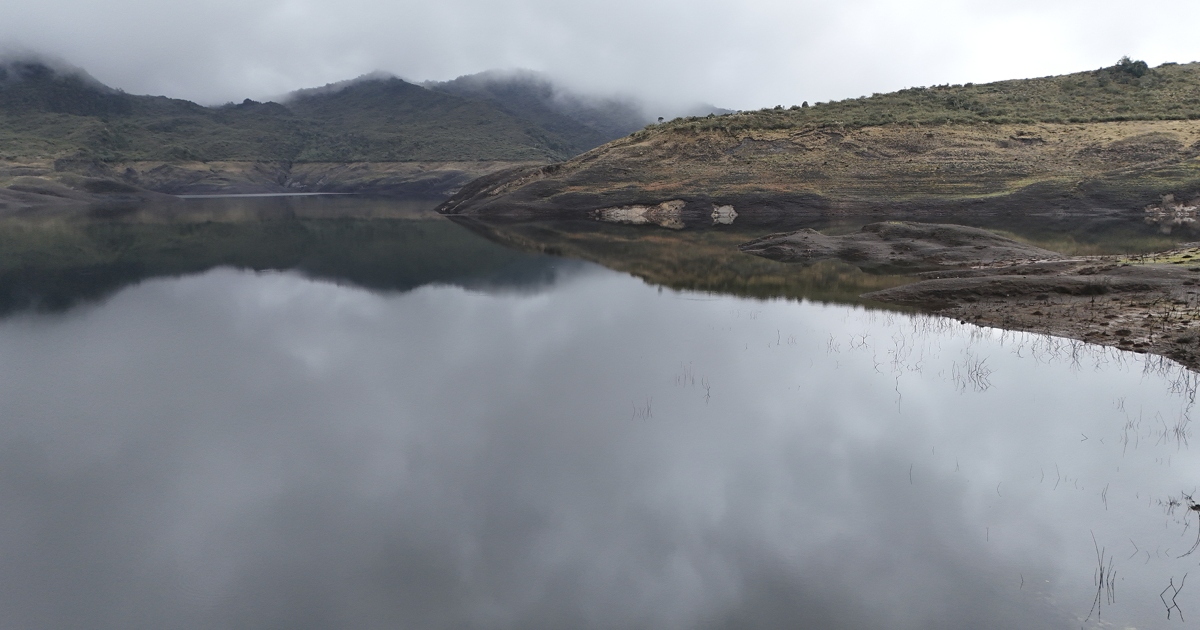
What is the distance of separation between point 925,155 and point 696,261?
1518 inches

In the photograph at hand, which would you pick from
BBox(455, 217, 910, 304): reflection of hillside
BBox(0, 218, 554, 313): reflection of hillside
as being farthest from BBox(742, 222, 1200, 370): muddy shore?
BBox(0, 218, 554, 313): reflection of hillside

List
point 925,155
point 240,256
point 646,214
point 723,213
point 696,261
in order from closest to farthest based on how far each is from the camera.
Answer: point 696,261, point 240,256, point 723,213, point 925,155, point 646,214

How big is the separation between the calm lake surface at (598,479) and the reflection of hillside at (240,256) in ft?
36.5

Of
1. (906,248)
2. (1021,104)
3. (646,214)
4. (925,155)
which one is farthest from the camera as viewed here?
(1021,104)

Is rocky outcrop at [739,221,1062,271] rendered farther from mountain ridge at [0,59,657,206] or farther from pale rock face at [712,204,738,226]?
mountain ridge at [0,59,657,206]

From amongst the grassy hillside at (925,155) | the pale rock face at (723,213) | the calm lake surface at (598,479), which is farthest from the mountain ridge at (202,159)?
the calm lake surface at (598,479)

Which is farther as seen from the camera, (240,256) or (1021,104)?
(1021,104)

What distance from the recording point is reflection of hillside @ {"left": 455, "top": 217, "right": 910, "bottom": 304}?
26.4 meters

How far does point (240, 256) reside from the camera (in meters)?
40.9

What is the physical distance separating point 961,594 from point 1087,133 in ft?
232

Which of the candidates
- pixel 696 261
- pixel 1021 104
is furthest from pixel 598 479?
pixel 1021 104

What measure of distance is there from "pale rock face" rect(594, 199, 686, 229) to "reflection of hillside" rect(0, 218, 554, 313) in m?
14.5

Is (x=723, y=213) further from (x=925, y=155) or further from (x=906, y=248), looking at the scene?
(x=906, y=248)

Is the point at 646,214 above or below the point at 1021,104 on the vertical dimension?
below
